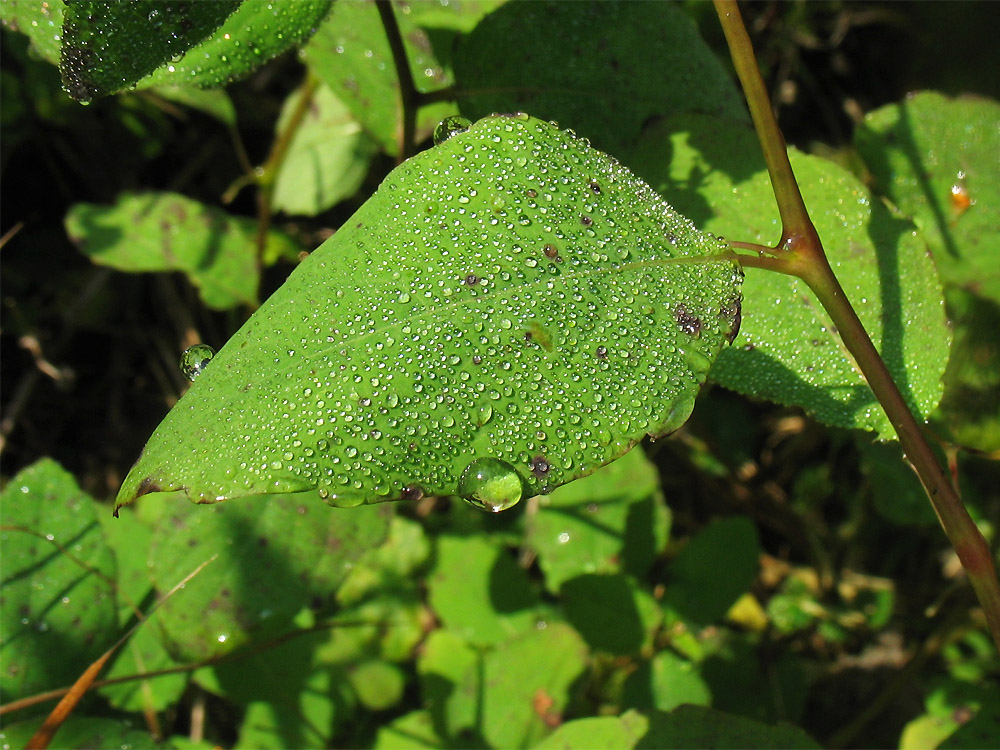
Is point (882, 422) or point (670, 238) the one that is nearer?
point (670, 238)

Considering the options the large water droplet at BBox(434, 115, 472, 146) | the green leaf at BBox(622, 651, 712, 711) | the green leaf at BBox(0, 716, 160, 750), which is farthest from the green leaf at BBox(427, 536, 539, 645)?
the large water droplet at BBox(434, 115, 472, 146)

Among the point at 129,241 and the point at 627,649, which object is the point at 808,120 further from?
the point at 129,241

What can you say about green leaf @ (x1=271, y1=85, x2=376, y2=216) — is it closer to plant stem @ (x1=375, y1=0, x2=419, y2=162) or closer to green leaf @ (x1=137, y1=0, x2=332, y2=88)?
plant stem @ (x1=375, y1=0, x2=419, y2=162)

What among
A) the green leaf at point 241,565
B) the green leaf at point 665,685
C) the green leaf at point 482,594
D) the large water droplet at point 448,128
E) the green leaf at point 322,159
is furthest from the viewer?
the green leaf at point 322,159

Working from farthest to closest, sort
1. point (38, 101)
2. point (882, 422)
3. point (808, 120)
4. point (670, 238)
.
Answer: point (808, 120) → point (38, 101) → point (882, 422) → point (670, 238)

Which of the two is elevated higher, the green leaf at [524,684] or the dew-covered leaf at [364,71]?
A: the dew-covered leaf at [364,71]

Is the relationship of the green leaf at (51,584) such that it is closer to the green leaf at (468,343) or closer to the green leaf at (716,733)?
the green leaf at (468,343)

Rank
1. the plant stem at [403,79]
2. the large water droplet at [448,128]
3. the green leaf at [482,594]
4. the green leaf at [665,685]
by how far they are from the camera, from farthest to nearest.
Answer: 1. the green leaf at [482,594]
2. the green leaf at [665,685]
3. the plant stem at [403,79]
4. the large water droplet at [448,128]

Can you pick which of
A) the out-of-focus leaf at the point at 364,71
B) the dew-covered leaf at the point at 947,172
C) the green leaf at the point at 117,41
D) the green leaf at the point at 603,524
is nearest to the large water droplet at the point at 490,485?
the green leaf at the point at 117,41

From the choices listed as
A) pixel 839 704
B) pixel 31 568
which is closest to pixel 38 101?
pixel 31 568
